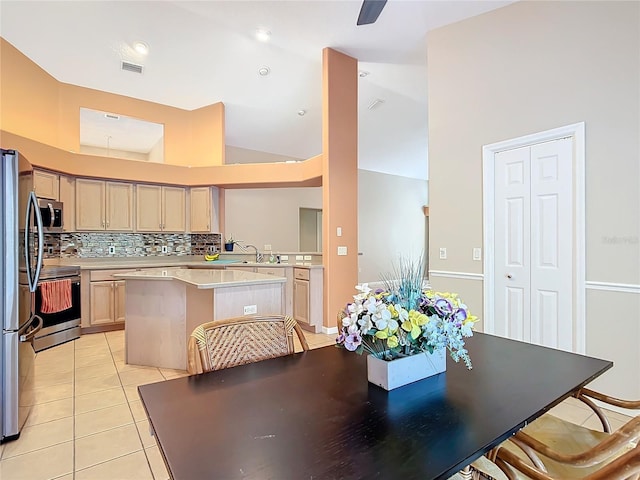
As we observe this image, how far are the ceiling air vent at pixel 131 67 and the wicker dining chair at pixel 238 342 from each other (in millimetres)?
4609

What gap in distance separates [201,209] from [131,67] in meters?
2.17

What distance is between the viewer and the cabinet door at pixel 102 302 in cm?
455

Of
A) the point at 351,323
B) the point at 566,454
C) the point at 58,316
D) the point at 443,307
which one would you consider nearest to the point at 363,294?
the point at 351,323

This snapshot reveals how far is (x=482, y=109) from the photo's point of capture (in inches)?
127

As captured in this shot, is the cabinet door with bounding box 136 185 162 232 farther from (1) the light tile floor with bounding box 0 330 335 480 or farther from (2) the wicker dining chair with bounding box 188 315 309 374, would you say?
(2) the wicker dining chair with bounding box 188 315 309 374

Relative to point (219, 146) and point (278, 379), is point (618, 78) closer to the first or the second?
point (278, 379)

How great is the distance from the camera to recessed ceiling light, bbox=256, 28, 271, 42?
13.9 ft

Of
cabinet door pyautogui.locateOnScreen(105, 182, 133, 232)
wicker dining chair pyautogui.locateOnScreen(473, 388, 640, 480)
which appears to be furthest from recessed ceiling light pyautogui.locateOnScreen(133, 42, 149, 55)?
wicker dining chair pyautogui.locateOnScreen(473, 388, 640, 480)

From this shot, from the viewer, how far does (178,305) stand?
3213 millimetres

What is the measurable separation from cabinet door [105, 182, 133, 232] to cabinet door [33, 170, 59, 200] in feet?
2.10

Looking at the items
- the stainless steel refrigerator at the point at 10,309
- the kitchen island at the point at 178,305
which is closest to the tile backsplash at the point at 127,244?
the kitchen island at the point at 178,305

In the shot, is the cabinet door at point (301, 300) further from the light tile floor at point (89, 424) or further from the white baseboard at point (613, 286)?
the white baseboard at point (613, 286)

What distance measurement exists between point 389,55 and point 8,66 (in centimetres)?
461

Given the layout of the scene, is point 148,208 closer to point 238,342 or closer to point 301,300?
point 301,300
